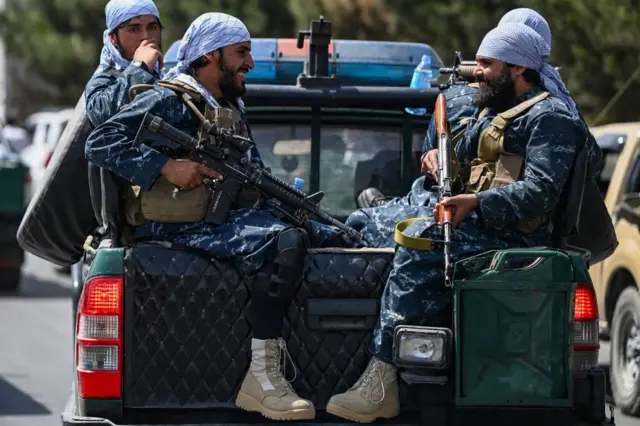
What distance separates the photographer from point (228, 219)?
5.61m

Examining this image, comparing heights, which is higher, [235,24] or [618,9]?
[618,9]

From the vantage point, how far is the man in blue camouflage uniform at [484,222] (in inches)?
210

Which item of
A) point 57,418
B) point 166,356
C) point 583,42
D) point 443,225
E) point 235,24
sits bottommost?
point 57,418

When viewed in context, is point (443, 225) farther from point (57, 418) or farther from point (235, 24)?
point (57, 418)

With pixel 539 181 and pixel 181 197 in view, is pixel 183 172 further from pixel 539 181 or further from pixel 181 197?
pixel 539 181

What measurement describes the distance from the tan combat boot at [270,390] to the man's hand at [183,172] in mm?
642

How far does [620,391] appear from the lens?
355 inches

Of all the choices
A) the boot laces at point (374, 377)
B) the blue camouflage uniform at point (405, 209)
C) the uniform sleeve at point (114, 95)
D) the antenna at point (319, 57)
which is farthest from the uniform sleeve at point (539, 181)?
the antenna at point (319, 57)

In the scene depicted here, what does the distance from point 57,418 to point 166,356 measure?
3409 mm

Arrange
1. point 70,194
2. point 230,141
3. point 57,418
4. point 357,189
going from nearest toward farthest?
point 230,141 → point 70,194 → point 357,189 → point 57,418

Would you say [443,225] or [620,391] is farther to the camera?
[620,391]

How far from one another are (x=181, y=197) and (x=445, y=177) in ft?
3.25

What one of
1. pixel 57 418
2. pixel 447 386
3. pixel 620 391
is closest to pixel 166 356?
pixel 447 386

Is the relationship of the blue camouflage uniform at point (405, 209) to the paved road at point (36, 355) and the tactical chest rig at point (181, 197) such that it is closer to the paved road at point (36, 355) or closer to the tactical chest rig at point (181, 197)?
the tactical chest rig at point (181, 197)
